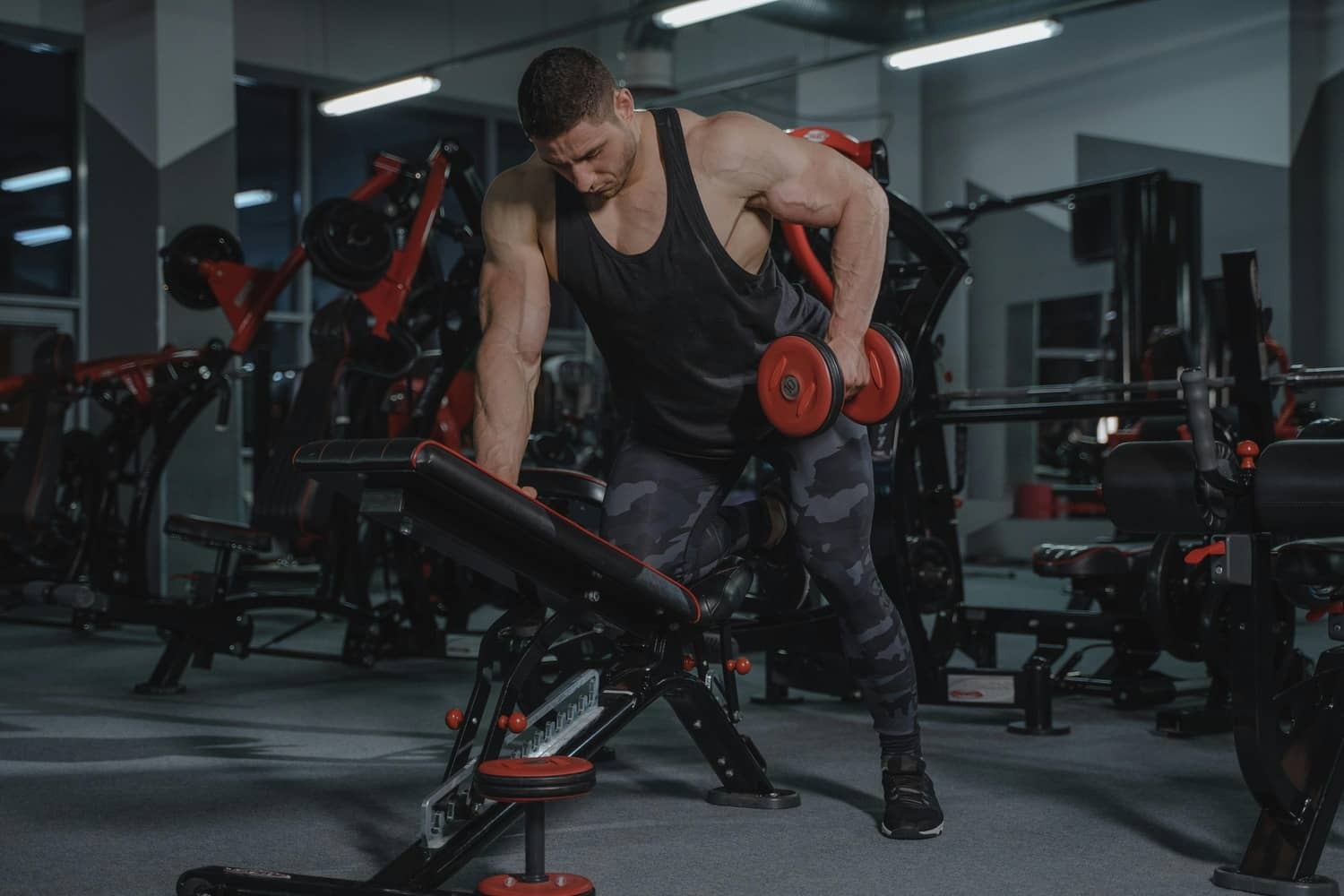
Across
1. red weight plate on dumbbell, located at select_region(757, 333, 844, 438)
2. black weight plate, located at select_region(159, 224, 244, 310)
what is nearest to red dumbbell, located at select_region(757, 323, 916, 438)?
red weight plate on dumbbell, located at select_region(757, 333, 844, 438)

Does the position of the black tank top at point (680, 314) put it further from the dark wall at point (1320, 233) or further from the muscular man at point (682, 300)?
the dark wall at point (1320, 233)

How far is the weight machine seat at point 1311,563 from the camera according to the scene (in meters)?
1.95

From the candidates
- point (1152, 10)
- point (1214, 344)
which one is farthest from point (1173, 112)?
point (1214, 344)

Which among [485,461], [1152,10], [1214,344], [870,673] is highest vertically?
[1152,10]

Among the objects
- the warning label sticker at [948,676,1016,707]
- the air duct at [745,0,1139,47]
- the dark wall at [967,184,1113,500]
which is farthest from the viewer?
the dark wall at [967,184,1113,500]

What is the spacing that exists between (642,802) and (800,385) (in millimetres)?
1029

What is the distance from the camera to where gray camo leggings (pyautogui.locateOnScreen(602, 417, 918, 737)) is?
2.41 metres

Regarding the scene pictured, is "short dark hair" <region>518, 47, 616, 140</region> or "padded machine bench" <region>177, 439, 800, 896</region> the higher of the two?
"short dark hair" <region>518, 47, 616, 140</region>

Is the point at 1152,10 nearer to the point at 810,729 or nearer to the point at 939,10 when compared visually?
the point at 939,10

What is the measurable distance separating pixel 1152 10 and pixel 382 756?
8.90m

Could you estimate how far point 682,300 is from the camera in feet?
7.27

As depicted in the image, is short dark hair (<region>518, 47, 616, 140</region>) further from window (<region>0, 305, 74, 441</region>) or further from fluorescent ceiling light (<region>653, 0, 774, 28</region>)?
window (<region>0, 305, 74, 441</region>)

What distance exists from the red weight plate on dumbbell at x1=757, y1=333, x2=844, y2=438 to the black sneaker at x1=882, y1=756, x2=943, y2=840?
0.75 m

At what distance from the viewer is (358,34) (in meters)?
10.9
